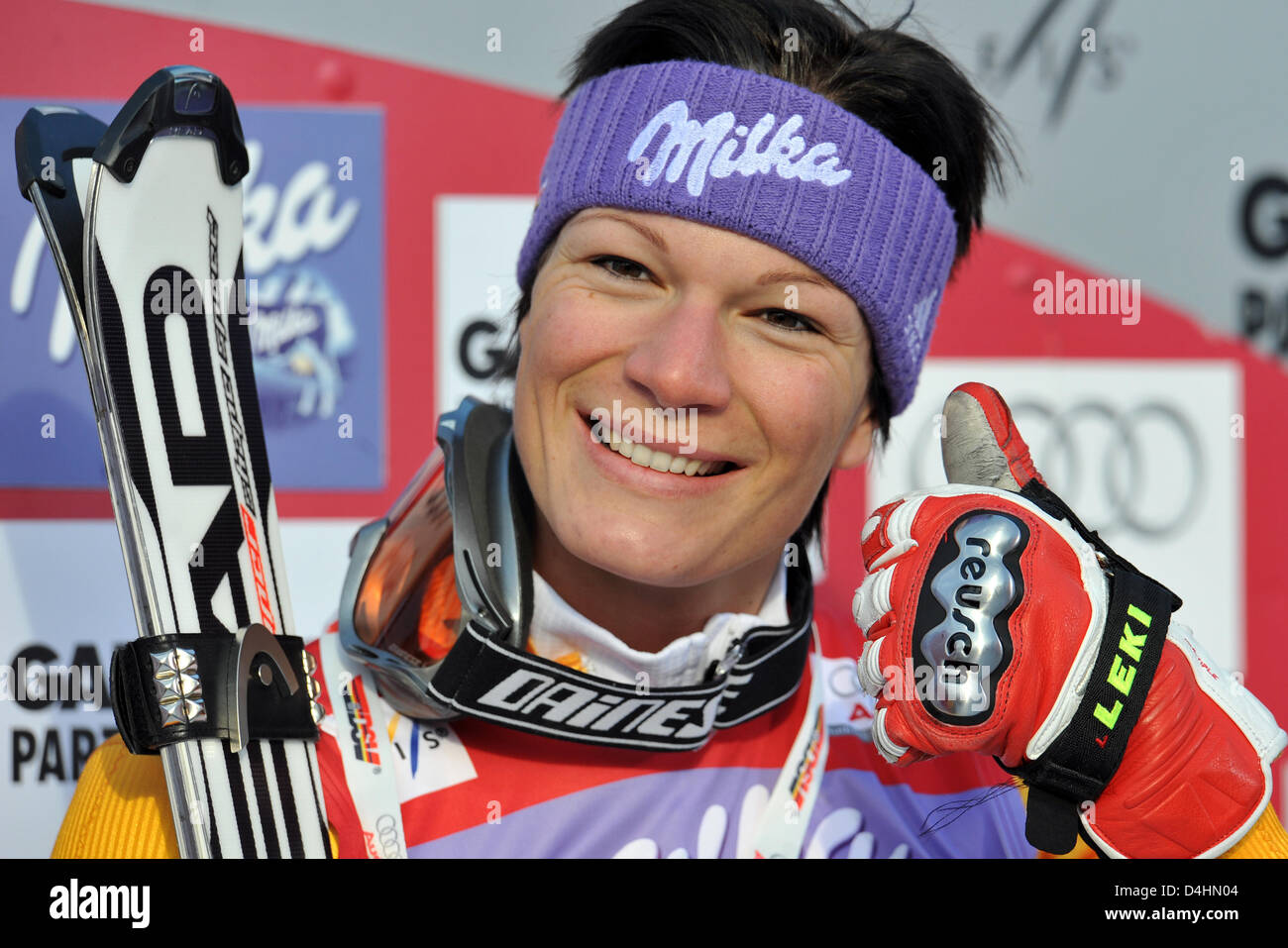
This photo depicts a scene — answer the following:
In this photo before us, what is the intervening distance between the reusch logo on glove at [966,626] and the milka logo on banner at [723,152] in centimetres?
41

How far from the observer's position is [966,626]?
979 millimetres

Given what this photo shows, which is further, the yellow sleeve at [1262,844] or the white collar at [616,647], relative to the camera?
the white collar at [616,647]

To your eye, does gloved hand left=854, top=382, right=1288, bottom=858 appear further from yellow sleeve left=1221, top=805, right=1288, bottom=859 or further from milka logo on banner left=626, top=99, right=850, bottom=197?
milka logo on banner left=626, top=99, right=850, bottom=197

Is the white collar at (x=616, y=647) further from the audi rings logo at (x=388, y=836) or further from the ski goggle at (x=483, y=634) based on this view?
the audi rings logo at (x=388, y=836)

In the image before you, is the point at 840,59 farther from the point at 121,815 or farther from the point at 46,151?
the point at 121,815

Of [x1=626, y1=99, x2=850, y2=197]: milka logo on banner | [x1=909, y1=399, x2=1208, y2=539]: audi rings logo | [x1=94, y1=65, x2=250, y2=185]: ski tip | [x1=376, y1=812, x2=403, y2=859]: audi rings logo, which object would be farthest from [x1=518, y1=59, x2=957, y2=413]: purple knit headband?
[x1=909, y1=399, x2=1208, y2=539]: audi rings logo

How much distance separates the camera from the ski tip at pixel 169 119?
3.61 feet

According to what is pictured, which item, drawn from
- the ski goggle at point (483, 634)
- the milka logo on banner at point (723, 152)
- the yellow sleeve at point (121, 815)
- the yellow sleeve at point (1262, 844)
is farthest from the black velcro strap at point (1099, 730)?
the yellow sleeve at point (121, 815)

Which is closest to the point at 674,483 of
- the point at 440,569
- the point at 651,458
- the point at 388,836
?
the point at 651,458

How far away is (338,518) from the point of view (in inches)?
68.9

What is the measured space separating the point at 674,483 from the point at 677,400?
0.11m

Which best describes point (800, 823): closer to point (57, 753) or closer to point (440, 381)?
point (440, 381)

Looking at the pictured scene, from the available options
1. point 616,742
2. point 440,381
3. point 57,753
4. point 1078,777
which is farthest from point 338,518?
point 1078,777
